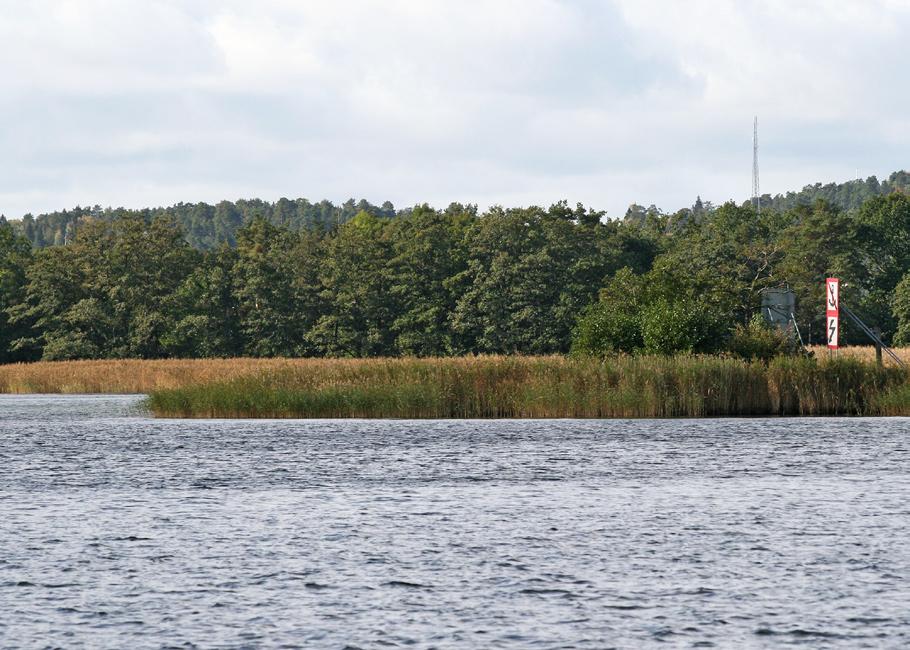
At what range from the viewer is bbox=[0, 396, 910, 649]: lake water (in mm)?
13812

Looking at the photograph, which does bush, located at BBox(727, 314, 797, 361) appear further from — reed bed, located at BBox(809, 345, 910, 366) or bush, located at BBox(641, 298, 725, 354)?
reed bed, located at BBox(809, 345, 910, 366)

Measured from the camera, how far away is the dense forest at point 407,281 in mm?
93438

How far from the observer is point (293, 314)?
100438 millimetres

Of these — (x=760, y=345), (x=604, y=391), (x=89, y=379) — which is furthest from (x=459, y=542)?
(x=89, y=379)

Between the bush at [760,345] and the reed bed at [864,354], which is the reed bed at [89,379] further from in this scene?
the reed bed at [864,354]

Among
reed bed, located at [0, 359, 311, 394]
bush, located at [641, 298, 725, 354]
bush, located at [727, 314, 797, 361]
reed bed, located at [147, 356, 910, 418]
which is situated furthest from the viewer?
reed bed, located at [0, 359, 311, 394]

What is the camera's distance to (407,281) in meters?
98.6

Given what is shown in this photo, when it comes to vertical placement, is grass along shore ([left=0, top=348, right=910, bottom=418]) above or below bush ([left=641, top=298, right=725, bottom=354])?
below

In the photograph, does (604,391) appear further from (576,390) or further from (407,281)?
(407,281)

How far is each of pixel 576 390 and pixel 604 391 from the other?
81 cm

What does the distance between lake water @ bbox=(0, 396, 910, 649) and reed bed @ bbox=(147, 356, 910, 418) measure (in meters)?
5.30

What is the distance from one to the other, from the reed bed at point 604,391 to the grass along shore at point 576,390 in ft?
0.09

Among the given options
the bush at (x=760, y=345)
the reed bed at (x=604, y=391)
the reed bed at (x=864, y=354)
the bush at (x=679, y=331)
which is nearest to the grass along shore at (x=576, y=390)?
the reed bed at (x=604, y=391)

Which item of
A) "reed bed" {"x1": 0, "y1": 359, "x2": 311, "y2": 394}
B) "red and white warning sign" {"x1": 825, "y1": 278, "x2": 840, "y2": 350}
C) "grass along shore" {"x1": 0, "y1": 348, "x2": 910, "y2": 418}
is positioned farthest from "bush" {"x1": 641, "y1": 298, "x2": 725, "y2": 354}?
"reed bed" {"x1": 0, "y1": 359, "x2": 311, "y2": 394}
